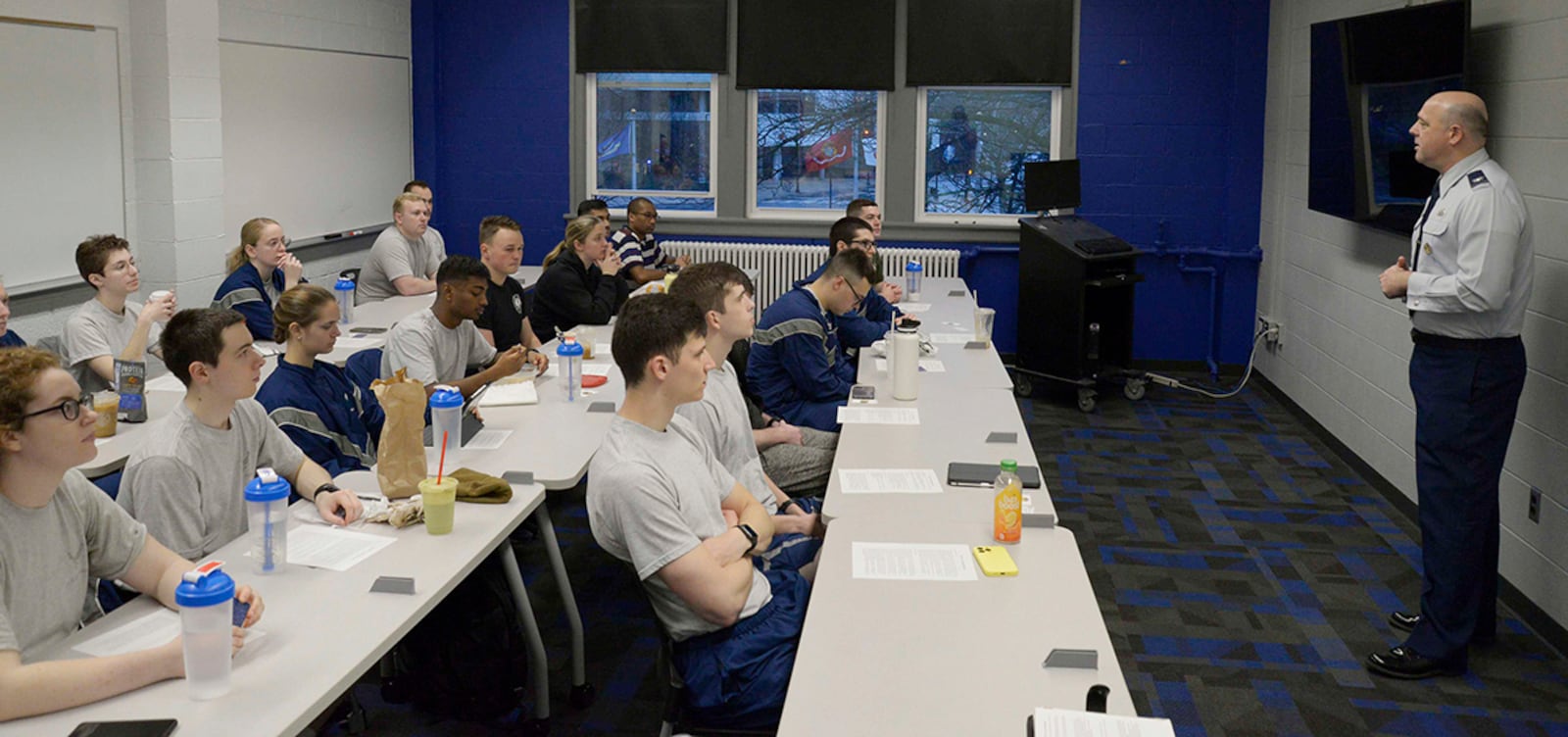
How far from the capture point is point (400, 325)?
5.05 metres

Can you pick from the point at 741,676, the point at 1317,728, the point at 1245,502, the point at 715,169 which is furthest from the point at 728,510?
the point at 715,169

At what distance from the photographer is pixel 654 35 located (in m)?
9.68

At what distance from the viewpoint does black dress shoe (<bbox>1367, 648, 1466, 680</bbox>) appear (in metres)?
4.38

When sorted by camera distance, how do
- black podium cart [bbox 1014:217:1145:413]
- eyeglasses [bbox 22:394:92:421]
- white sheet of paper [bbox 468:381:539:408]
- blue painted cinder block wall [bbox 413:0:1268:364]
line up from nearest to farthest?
eyeglasses [bbox 22:394:92:421], white sheet of paper [bbox 468:381:539:408], black podium cart [bbox 1014:217:1145:413], blue painted cinder block wall [bbox 413:0:1268:364]

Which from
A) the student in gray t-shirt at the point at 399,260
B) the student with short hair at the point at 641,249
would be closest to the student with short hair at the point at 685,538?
the student in gray t-shirt at the point at 399,260

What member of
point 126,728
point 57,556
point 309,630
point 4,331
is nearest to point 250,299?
point 4,331

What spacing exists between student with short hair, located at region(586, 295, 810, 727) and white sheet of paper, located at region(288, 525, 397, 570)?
Result: 1.87 ft

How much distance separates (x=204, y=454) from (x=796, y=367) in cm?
246

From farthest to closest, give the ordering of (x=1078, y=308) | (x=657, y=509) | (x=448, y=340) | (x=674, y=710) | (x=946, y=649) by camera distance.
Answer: (x=1078, y=308) < (x=448, y=340) < (x=674, y=710) < (x=657, y=509) < (x=946, y=649)

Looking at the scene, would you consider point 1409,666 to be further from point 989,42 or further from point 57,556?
point 989,42

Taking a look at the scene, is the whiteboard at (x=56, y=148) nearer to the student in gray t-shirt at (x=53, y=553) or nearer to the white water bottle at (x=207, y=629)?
the student in gray t-shirt at (x=53, y=553)

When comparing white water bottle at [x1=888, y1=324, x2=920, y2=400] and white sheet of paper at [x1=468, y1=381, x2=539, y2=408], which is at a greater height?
white water bottle at [x1=888, y1=324, x2=920, y2=400]

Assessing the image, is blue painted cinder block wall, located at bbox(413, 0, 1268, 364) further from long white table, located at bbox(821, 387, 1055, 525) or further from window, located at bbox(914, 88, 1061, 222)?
long white table, located at bbox(821, 387, 1055, 525)

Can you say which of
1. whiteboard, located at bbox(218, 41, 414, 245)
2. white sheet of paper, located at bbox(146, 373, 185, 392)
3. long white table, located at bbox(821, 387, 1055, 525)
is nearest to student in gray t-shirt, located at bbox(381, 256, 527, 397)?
white sheet of paper, located at bbox(146, 373, 185, 392)
